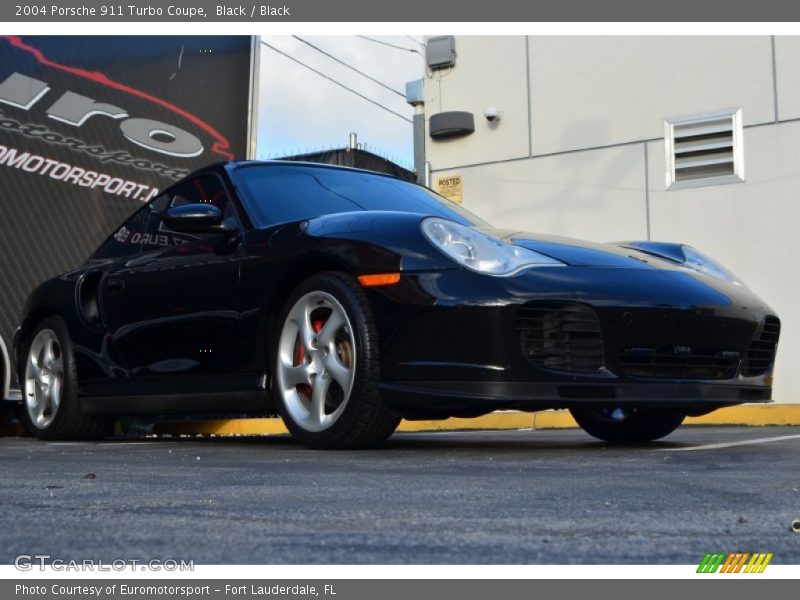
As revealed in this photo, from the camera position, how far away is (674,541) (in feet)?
6.68

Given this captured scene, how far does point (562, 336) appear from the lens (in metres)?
A: 4.07

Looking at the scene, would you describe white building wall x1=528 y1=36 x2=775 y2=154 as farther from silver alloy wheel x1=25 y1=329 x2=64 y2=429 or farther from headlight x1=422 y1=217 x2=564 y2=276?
headlight x1=422 y1=217 x2=564 y2=276

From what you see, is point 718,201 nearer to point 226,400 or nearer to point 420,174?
point 420,174

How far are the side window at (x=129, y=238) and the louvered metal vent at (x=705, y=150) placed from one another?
21.8 feet

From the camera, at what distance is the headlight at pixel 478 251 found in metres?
4.10

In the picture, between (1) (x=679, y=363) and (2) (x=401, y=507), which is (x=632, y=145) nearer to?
(1) (x=679, y=363)

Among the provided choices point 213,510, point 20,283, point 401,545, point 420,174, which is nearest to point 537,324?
point 213,510

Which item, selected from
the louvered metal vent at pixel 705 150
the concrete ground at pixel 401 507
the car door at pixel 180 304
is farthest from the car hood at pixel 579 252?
the louvered metal vent at pixel 705 150

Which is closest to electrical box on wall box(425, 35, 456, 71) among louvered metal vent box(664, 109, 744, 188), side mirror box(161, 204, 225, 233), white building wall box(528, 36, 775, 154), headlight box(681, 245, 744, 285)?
white building wall box(528, 36, 775, 154)

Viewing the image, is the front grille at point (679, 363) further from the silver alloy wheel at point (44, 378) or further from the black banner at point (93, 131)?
the black banner at point (93, 131)

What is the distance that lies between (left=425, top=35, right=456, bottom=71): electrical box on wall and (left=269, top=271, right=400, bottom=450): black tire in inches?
342

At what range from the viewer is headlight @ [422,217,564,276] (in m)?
4.10

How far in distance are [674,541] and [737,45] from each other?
9.84 metres

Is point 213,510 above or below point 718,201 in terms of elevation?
below
